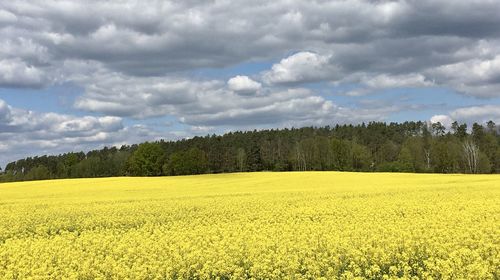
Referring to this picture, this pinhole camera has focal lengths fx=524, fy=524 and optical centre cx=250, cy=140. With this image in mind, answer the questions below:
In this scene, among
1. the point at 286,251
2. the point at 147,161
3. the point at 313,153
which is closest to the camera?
the point at 286,251

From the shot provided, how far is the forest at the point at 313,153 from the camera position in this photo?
103625mm

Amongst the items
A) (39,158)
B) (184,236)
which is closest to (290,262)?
(184,236)

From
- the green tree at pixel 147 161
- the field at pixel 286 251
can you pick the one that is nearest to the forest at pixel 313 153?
the green tree at pixel 147 161

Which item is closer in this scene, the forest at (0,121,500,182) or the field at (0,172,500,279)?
the field at (0,172,500,279)

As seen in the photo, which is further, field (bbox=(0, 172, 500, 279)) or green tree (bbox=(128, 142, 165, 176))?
green tree (bbox=(128, 142, 165, 176))

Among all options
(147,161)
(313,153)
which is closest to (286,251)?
(147,161)

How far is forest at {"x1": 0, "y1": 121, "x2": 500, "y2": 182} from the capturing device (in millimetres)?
103625

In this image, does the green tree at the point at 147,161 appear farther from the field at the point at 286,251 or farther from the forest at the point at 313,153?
the field at the point at 286,251

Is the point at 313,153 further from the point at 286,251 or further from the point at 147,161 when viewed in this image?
the point at 286,251

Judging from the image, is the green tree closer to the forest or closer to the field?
the forest

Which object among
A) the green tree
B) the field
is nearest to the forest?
the green tree

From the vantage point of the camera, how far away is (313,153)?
409 feet

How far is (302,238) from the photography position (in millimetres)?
13289

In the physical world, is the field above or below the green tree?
below
